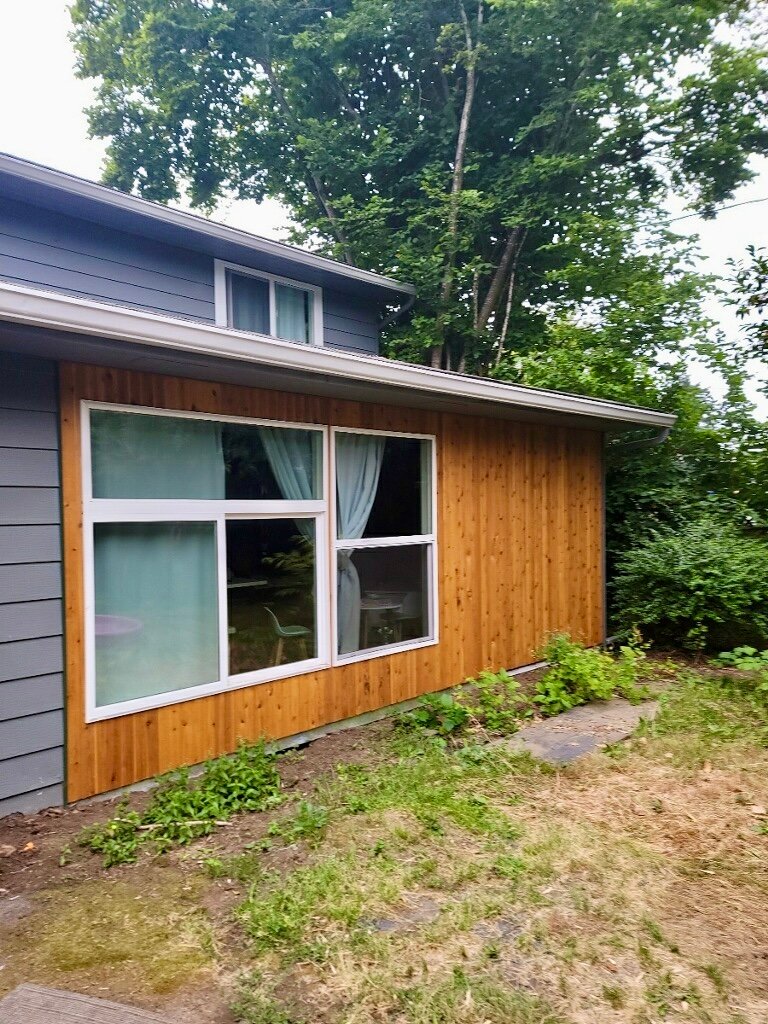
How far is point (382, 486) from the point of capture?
5.45 metres

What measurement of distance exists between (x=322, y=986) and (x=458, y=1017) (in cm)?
43

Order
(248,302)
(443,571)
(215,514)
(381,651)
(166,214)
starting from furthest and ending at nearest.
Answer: (248,302) < (166,214) < (443,571) < (381,651) < (215,514)

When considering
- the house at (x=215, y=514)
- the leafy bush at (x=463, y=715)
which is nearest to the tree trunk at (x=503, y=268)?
the house at (x=215, y=514)

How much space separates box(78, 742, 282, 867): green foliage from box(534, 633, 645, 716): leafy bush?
2356 mm

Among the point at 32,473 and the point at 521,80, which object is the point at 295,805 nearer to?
the point at 32,473

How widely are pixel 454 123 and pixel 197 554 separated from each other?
40.9 ft

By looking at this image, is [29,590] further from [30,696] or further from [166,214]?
[166,214]

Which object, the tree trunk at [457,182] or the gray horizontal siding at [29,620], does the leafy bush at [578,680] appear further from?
the tree trunk at [457,182]

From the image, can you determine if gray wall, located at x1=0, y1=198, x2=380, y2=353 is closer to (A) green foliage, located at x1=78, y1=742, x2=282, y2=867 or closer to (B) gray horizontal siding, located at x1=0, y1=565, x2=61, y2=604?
(B) gray horizontal siding, located at x1=0, y1=565, x2=61, y2=604

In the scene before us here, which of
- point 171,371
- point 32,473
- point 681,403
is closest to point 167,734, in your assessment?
point 32,473

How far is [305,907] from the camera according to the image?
2699 mm

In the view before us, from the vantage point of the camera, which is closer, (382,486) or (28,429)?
(28,429)

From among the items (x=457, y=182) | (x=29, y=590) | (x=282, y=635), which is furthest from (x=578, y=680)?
(x=457, y=182)

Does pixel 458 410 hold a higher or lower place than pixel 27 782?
higher
